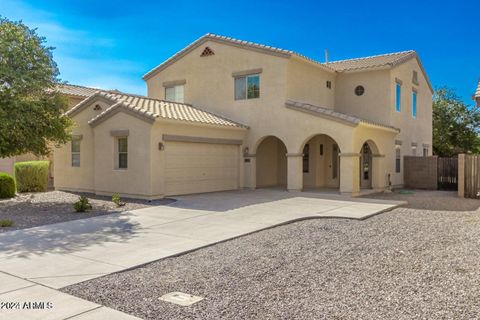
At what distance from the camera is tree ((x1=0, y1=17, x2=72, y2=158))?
44.9 feet

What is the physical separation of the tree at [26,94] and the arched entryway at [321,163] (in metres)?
12.1

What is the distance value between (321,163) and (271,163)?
281cm

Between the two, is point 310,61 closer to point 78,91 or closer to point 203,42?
point 203,42

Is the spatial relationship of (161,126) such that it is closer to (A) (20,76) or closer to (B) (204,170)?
(B) (204,170)

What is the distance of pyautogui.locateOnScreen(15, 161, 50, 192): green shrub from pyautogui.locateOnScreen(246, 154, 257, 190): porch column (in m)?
9.83

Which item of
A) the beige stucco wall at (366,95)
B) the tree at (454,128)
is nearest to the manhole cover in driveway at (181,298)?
the beige stucco wall at (366,95)

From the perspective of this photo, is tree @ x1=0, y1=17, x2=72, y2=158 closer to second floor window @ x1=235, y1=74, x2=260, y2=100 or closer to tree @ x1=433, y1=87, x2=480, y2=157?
second floor window @ x1=235, y1=74, x2=260, y2=100

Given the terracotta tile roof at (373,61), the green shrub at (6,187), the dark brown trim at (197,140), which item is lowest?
the green shrub at (6,187)

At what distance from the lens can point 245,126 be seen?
66.2ft

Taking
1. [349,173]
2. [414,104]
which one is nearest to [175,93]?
[349,173]

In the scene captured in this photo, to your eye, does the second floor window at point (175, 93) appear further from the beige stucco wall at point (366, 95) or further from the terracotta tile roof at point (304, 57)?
the beige stucco wall at point (366, 95)

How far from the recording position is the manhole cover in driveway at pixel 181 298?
17.5 feet

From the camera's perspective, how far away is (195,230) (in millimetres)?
9891

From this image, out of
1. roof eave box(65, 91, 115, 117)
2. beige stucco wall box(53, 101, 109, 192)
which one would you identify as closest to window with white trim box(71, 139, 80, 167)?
beige stucco wall box(53, 101, 109, 192)
